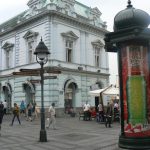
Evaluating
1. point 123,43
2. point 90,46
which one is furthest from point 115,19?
point 90,46

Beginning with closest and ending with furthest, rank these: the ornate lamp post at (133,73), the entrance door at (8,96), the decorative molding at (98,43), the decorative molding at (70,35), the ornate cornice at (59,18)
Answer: the ornate lamp post at (133,73) → the ornate cornice at (59,18) → the decorative molding at (70,35) → the entrance door at (8,96) → the decorative molding at (98,43)

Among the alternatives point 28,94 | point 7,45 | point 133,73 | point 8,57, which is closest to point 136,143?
point 133,73

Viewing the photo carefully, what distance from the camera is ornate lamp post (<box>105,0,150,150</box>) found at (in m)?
9.21

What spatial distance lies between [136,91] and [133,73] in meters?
0.52

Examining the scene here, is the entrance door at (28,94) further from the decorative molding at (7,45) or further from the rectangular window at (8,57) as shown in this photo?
the decorative molding at (7,45)

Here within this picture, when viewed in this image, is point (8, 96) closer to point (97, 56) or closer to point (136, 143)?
point (97, 56)

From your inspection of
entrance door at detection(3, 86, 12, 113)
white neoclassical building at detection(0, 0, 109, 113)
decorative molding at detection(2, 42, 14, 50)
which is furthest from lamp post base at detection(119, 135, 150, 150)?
decorative molding at detection(2, 42, 14, 50)

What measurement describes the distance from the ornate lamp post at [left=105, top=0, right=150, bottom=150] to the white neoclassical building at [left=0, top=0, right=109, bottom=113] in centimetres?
2220

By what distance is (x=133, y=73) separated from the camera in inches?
369

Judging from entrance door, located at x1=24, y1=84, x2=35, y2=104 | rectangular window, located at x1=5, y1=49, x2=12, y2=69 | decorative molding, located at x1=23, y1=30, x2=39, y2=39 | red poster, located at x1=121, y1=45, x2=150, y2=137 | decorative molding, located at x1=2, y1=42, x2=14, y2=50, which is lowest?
red poster, located at x1=121, y1=45, x2=150, y2=137

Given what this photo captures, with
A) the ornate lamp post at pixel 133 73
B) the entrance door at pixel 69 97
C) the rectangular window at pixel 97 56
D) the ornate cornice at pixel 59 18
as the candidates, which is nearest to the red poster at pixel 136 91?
the ornate lamp post at pixel 133 73

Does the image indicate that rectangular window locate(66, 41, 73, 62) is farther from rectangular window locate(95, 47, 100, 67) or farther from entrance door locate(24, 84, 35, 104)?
entrance door locate(24, 84, 35, 104)

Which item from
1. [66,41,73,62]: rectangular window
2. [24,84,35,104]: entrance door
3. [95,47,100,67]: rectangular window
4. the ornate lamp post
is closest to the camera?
the ornate lamp post

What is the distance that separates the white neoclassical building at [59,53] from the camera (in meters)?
33.3
